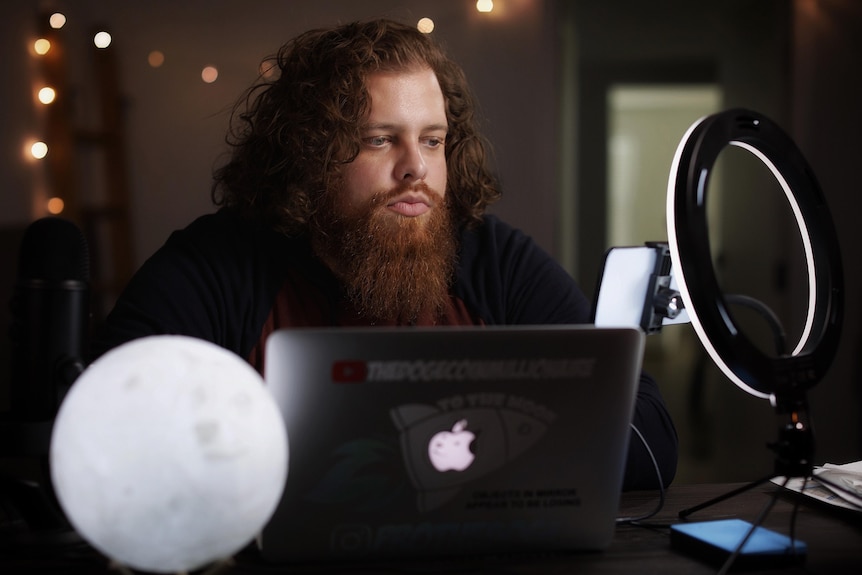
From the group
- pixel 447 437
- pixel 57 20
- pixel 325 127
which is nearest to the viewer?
pixel 447 437

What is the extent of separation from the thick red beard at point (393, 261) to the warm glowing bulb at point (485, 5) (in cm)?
146

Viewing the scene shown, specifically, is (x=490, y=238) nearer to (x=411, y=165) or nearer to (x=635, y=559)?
(x=411, y=165)

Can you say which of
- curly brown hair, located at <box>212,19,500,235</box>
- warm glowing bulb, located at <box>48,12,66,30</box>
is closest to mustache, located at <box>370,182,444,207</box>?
curly brown hair, located at <box>212,19,500,235</box>

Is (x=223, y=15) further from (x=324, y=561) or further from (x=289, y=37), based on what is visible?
(x=324, y=561)

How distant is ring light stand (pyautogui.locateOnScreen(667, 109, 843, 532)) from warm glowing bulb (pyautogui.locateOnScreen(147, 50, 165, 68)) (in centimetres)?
231

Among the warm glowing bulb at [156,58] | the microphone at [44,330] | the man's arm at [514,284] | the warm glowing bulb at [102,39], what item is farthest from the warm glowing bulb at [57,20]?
the microphone at [44,330]

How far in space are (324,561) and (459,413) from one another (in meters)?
0.20

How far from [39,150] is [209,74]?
Result: 0.61 metres

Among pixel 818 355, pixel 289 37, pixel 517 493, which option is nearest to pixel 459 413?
pixel 517 493

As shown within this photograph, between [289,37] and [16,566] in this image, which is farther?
[289,37]

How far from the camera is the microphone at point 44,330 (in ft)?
2.93

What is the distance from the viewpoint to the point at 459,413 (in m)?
0.79

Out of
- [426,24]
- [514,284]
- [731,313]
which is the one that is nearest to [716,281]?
[731,313]

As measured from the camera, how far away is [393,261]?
67.1 inches
